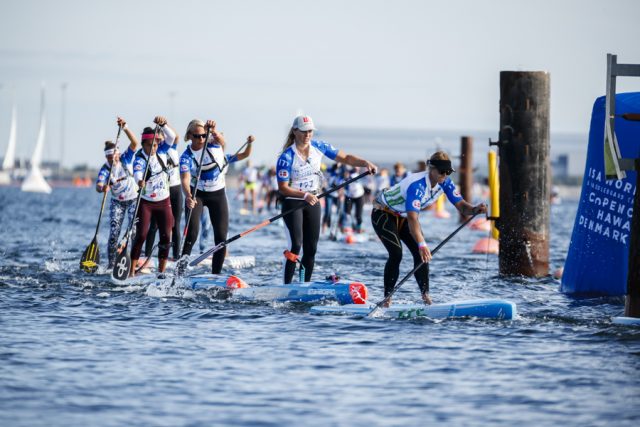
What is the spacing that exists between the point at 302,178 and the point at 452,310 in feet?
7.25

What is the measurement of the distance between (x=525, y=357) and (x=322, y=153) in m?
4.01

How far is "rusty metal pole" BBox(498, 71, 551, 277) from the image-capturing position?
1460cm

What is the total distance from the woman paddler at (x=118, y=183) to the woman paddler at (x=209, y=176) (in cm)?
113

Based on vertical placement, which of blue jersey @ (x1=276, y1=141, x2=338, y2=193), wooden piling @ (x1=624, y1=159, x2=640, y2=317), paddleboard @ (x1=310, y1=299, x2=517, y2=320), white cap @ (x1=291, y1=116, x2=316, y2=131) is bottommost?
paddleboard @ (x1=310, y1=299, x2=517, y2=320)

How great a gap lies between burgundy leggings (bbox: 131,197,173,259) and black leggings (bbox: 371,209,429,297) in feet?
11.7

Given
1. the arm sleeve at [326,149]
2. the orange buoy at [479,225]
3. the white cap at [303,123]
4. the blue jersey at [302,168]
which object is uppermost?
the white cap at [303,123]

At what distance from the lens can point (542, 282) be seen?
14.5 meters

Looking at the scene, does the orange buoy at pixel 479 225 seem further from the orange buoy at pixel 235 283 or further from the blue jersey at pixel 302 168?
the blue jersey at pixel 302 168

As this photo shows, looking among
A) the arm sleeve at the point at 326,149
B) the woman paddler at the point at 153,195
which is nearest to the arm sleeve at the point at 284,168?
the arm sleeve at the point at 326,149

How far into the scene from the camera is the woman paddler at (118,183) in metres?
14.6

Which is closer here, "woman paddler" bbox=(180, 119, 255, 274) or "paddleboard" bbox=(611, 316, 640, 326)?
"paddleboard" bbox=(611, 316, 640, 326)

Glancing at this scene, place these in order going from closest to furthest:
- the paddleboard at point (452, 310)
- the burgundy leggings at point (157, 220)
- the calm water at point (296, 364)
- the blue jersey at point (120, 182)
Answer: the calm water at point (296, 364) < the paddleboard at point (452, 310) < the burgundy leggings at point (157, 220) < the blue jersey at point (120, 182)

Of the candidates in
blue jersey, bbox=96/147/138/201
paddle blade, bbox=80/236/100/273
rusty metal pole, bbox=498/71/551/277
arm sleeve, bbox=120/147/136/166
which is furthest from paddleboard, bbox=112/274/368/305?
rusty metal pole, bbox=498/71/551/277

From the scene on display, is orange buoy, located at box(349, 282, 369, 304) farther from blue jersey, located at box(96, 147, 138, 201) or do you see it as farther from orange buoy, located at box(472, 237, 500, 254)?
orange buoy, located at box(472, 237, 500, 254)
